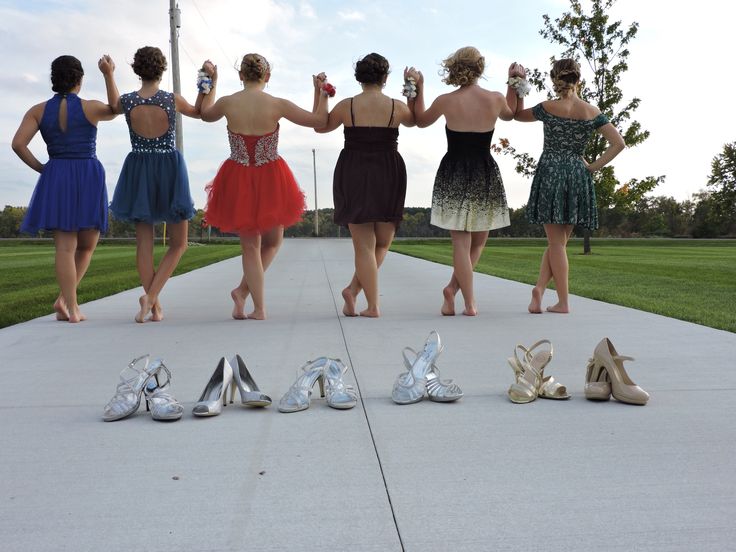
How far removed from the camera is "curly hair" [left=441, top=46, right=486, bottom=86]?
19.9 ft

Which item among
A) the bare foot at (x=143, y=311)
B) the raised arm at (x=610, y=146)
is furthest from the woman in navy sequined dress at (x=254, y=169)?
the raised arm at (x=610, y=146)

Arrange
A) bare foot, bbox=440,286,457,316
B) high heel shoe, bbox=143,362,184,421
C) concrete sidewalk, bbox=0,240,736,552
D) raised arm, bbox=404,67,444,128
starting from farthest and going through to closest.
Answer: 1. bare foot, bbox=440,286,457,316
2. raised arm, bbox=404,67,444,128
3. high heel shoe, bbox=143,362,184,421
4. concrete sidewalk, bbox=0,240,736,552

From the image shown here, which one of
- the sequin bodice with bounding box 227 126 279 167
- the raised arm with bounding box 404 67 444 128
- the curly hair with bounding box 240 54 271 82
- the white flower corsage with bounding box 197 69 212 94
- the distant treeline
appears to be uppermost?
the curly hair with bounding box 240 54 271 82

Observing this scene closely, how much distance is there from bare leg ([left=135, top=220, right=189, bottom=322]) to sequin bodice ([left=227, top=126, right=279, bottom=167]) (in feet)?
2.46

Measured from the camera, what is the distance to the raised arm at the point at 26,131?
5.99m

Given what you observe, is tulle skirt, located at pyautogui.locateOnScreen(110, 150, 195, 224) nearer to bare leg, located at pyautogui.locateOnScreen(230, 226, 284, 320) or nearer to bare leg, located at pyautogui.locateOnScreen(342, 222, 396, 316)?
bare leg, located at pyautogui.locateOnScreen(230, 226, 284, 320)

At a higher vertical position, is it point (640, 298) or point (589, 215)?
point (589, 215)

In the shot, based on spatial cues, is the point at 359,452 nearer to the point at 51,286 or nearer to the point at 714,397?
the point at 714,397

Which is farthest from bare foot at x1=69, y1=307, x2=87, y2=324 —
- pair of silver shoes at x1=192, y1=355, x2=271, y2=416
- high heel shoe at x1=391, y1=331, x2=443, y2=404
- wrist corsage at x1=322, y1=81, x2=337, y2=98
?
high heel shoe at x1=391, y1=331, x2=443, y2=404

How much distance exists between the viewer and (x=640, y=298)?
8125 millimetres

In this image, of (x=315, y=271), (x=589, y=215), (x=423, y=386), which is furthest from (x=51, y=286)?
(x=423, y=386)

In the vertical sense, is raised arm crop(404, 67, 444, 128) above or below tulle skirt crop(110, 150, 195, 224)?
above

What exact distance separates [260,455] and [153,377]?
36.5 inches

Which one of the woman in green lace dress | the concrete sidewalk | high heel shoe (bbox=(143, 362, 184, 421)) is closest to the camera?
the concrete sidewalk
